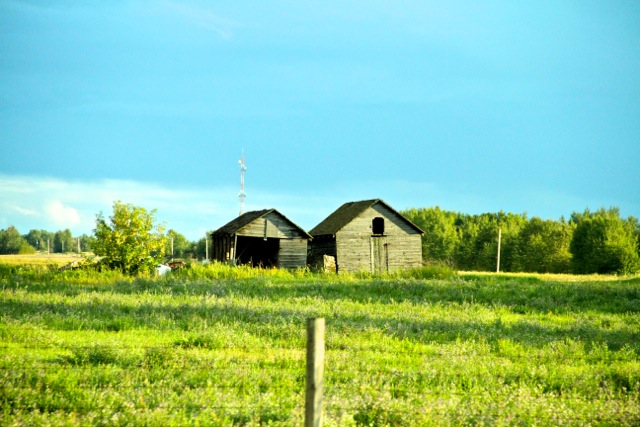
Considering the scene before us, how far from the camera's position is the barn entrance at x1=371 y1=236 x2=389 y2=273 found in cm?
5550

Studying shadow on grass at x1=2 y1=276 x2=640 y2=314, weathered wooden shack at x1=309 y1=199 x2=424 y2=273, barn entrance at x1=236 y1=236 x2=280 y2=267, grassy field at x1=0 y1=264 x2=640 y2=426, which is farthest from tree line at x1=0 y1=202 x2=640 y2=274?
grassy field at x1=0 y1=264 x2=640 y2=426

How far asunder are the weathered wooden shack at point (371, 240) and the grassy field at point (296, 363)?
31.6 m

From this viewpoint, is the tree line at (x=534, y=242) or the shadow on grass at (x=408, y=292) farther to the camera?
the tree line at (x=534, y=242)

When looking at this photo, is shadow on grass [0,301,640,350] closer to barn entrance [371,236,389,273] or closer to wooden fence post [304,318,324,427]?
wooden fence post [304,318,324,427]

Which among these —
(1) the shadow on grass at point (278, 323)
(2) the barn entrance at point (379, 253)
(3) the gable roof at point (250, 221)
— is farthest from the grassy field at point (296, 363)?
(2) the barn entrance at point (379, 253)

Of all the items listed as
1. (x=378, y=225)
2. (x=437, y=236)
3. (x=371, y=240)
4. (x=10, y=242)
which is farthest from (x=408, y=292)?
(x=10, y=242)

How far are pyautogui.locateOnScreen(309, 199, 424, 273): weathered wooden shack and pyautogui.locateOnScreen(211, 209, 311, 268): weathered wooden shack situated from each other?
11.7 ft

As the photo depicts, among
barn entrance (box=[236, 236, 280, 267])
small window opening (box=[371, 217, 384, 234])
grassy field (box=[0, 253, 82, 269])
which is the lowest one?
grassy field (box=[0, 253, 82, 269])

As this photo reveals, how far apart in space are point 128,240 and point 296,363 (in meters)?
31.9

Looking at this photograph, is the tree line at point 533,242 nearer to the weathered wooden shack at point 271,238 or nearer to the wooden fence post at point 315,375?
the weathered wooden shack at point 271,238

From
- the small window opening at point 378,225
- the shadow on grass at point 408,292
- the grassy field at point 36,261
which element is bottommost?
the shadow on grass at point 408,292

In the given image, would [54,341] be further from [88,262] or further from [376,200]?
[376,200]

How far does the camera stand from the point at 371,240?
182ft

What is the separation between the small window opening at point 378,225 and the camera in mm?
56875
